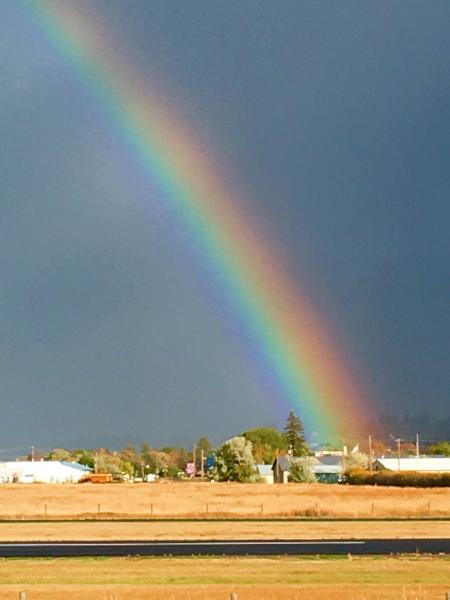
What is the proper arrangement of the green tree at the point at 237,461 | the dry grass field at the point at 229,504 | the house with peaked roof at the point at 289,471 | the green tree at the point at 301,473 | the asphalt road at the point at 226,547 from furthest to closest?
the house with peaked roof at the point at 289,471
the green tree at the point at 301,473
the green tree at the point at 237,461
the dry grass field at the point at 229,504
the asphalt road at the point at 226,547

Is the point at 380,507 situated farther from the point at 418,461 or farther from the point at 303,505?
the point at 418,461

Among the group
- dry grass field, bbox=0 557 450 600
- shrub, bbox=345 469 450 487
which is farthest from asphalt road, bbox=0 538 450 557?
shrub, bbox=345 469 450 487

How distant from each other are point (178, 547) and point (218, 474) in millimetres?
95190

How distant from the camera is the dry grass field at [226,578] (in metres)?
27.3

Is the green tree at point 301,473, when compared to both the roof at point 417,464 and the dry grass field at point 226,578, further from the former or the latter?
the dry grass field at point 226,578

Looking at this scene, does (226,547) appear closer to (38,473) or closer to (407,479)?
(407,479)

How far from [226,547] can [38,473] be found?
150983 millimetres

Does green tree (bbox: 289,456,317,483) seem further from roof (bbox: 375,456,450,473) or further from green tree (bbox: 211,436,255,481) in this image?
roof (bbox: 375,456,450,473)

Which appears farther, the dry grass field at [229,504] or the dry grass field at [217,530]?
the dry grass field at [229,504]

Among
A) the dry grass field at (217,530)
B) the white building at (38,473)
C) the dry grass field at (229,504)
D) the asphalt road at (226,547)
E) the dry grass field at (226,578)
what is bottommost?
the dry grass field at (226,578)

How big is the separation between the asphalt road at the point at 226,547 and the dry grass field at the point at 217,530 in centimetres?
256

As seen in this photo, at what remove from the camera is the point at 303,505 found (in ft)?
227

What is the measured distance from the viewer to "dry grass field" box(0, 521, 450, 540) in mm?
46875

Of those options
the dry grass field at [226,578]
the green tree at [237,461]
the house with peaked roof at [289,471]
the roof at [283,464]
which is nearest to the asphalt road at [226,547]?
the dry grass field at [226,578]
